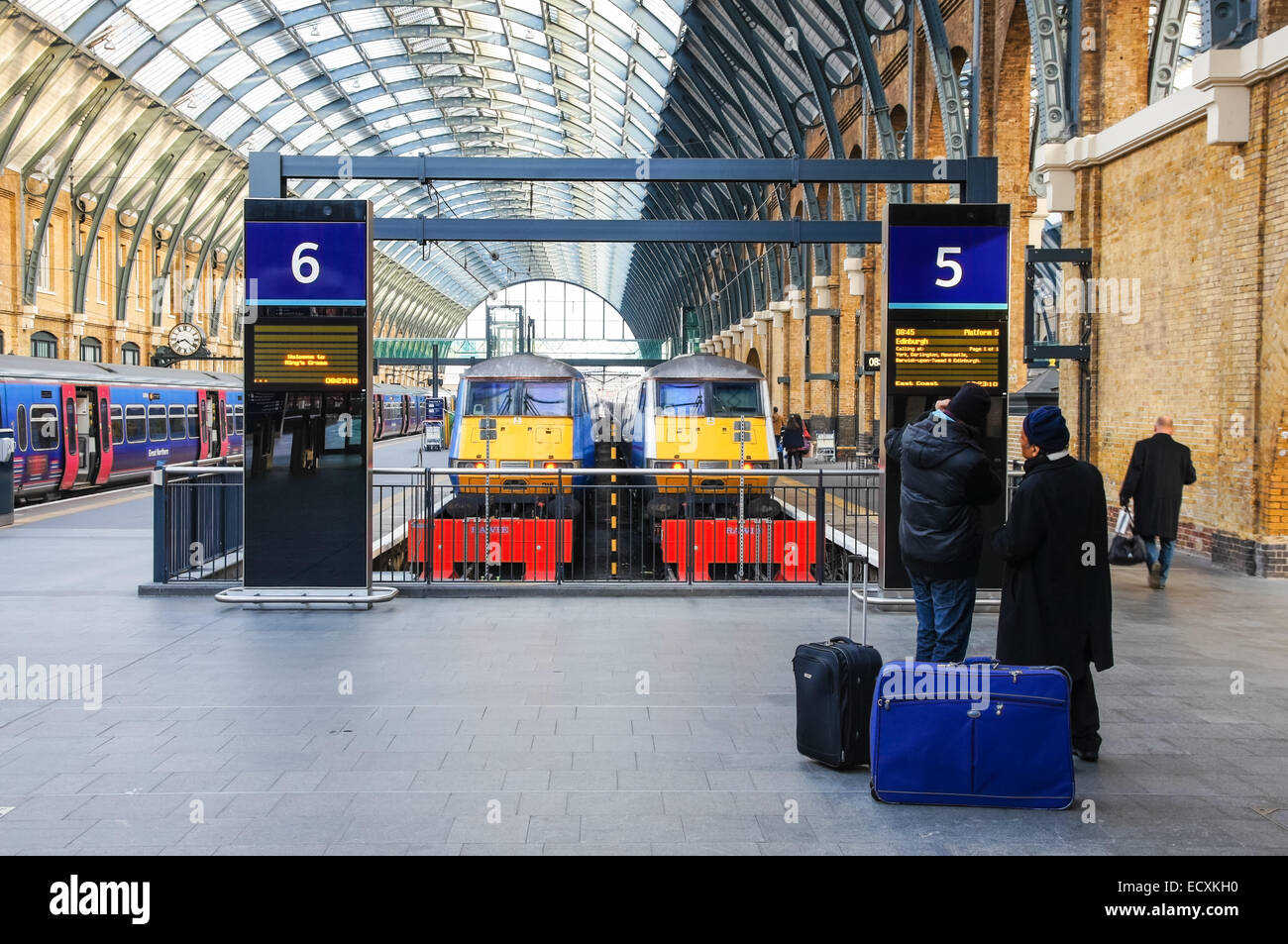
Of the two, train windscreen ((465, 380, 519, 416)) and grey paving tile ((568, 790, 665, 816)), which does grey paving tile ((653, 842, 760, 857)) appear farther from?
train windscreen ((465, 380, 519, 416))

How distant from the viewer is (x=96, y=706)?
22.4ft

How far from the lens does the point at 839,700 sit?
5602mm

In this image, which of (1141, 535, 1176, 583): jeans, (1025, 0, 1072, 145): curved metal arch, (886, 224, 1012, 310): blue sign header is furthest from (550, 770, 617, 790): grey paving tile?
(1025, 0, 1072, 145): curved metal arch

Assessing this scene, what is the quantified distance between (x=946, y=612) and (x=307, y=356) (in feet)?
21.0

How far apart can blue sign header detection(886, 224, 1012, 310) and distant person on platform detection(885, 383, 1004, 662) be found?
399 cm

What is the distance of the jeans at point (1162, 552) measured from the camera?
11.4 meters

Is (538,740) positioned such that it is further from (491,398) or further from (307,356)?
(491,398)

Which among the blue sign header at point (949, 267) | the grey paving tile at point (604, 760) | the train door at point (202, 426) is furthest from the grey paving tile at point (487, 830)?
the train door at point (202, 426)

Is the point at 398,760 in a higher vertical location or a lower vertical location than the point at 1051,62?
lower

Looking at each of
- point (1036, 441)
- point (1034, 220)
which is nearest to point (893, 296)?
point (1036, 441)

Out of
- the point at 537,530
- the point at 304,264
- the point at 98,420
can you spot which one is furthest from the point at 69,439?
the point at 304,264

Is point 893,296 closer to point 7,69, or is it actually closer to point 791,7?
point 791,7

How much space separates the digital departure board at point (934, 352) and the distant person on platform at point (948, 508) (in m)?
3.84

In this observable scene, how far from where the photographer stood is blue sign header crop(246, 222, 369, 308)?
33.3ft
